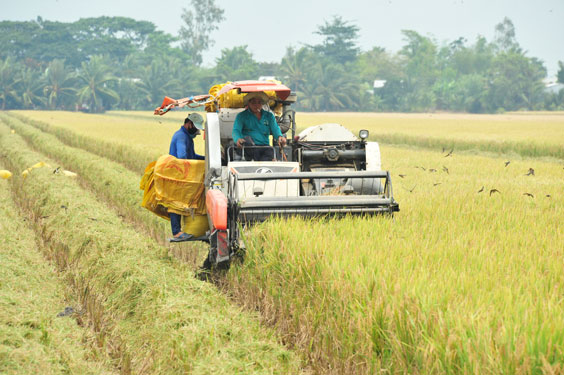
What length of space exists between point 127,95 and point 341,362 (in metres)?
85.6

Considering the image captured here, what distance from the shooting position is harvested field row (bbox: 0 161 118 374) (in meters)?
4.41

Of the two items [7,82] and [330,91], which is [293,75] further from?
[7,82]

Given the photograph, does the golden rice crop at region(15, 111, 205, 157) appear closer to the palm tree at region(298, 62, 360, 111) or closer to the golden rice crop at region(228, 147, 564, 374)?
the golden rice crop at region(228, 147, 564, 374)

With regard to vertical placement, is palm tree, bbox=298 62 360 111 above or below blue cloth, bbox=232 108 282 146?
above

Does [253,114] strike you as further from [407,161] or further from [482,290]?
[407,161]

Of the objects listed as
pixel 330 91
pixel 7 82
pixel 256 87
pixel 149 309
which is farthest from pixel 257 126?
pixel 7 82

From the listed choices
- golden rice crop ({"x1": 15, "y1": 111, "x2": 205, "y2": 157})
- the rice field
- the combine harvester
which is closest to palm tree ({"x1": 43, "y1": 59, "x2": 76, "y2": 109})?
golden rice crop ({"x1": 15, "y1": 111, "x2": 205, "y2": 157})

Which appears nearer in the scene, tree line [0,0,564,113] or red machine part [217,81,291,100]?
red machine part [217,81,291,100]

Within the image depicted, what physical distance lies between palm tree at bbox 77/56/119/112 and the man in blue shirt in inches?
2974

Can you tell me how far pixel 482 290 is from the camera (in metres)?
3.89

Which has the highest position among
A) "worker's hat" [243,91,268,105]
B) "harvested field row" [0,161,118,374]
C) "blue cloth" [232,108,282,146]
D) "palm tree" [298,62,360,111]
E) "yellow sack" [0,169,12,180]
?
"palm tree" [298,62,360,111]

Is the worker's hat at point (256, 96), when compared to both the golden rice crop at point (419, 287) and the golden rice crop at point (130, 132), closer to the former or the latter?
the golden rice crop at point (419, 287)

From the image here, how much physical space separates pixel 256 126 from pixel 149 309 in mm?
3159

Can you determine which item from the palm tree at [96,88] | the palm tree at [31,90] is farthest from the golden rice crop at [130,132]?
the palm tree at [31,90]
